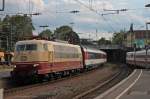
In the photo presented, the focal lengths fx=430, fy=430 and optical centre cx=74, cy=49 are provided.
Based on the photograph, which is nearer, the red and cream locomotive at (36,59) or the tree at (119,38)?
the red and cream locomotive at (36,59)

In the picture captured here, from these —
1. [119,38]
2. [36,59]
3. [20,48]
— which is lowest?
[36,59]

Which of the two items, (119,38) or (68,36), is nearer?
(68,36)

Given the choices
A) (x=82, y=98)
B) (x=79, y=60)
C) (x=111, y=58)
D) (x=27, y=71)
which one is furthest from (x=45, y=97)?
(x=111, y=58)

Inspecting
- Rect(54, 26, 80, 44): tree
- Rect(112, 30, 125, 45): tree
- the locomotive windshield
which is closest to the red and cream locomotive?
the locomotive windshield

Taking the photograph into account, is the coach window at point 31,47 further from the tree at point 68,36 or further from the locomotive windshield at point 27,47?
the tree at point 68,36

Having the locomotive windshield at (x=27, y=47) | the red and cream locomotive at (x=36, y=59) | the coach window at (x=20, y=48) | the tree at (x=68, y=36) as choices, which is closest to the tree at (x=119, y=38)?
→ the tree at (x=68, y=36)

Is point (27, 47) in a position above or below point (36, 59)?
above

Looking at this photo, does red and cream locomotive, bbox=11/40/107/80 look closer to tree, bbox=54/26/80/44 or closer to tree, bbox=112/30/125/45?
tree, bbox=54/26/80/44

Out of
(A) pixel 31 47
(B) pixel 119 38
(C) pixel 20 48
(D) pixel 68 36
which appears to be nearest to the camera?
(A) pixel 31 47

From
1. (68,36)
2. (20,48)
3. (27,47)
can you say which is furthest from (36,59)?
(68,36)

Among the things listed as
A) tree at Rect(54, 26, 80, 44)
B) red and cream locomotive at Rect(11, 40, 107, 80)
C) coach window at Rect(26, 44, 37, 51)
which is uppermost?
tree at Rect(54, 26, 80, 44)

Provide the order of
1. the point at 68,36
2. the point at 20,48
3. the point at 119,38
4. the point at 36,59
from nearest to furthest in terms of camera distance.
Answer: the point at 36,59 → the point at 20,48 → the point at 68,36 → the point at 119,38

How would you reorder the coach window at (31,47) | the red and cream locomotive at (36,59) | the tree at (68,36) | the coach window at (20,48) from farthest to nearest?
the tree at (68,36) < the coach window at (20,48) < the coach window at (31,47) < the red and cream locomotive at (36,59)

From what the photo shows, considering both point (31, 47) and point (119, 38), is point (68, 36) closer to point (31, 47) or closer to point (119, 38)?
point (119, 38)
